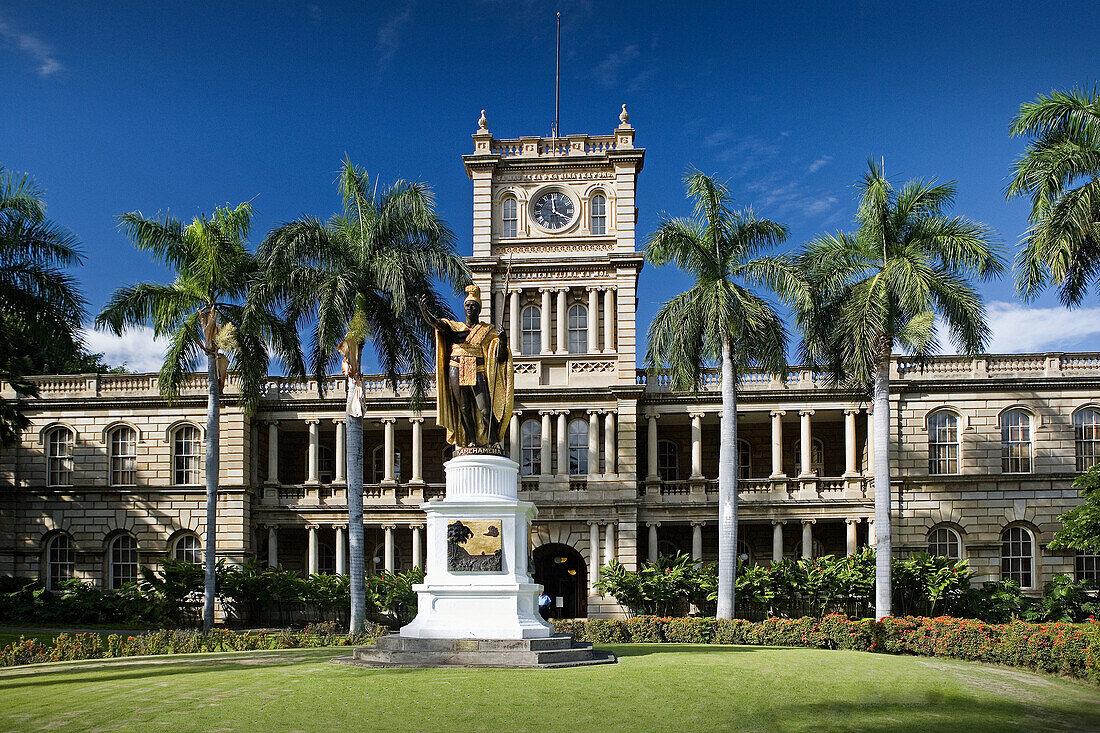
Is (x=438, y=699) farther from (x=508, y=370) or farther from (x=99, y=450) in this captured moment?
(x=99, y=450)

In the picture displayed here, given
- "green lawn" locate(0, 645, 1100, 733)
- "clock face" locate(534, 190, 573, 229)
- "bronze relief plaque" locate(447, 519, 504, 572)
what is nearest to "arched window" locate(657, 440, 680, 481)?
"clock face" locate(534, 190, 573, 229)

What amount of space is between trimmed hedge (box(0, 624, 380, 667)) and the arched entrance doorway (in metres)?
14.5

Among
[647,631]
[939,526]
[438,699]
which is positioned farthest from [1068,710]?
[939,526]

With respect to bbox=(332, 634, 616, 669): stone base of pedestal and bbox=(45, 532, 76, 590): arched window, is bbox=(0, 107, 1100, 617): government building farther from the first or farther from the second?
bbox=(332, 634, 616, 669): stone base of pedestal

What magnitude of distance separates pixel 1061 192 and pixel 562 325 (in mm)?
21063

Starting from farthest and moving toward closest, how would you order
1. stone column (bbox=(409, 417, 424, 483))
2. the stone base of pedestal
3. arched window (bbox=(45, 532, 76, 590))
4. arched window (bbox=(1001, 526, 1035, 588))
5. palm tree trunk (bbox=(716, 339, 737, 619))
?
1. arched window (bbox=(45, 532, 76, 590))
2. stone column (bbox=(409, 417, 424, 483))
3. arched window (bbox=(1001, 526, 1035, 588))
4. palm tree trunk (bbox=(716, 339, 737, 619))
5. the stone base of pedestal

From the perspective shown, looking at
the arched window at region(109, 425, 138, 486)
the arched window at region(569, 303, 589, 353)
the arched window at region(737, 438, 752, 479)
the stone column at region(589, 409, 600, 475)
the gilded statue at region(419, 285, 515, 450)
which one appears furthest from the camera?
the arched window at region(737, 438, 752, 479)

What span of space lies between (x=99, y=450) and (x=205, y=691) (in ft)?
102

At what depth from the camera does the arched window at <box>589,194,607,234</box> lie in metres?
42.9

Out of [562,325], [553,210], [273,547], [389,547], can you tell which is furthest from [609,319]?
[273,547]

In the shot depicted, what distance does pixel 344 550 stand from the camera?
41.1 meters

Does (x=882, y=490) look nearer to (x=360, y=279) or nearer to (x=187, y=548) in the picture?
(x=360, y=279)

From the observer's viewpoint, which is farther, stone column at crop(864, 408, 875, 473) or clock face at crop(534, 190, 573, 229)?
clock face at crop(534, 190, 573, 229)

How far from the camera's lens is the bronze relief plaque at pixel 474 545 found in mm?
17250
